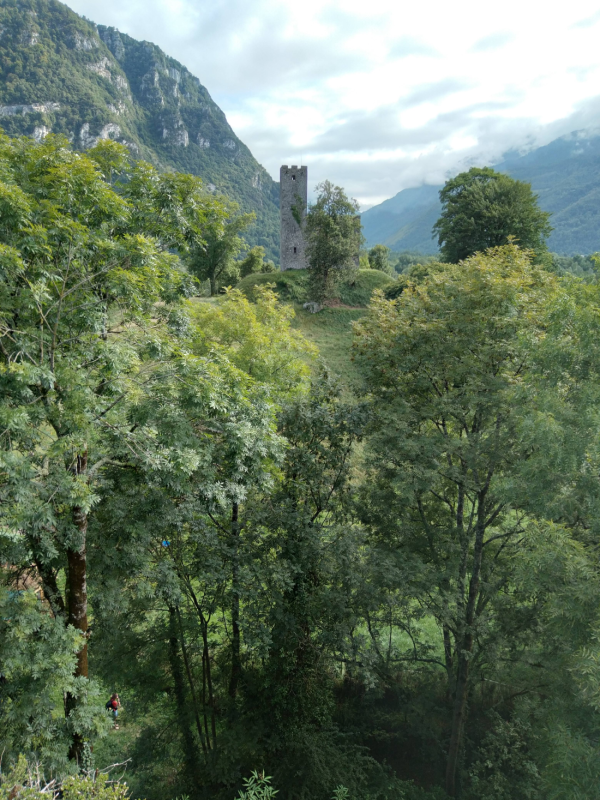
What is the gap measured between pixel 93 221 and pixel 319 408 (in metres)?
5.37

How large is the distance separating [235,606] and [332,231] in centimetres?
2960

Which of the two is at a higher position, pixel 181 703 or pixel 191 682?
pixel 191 682

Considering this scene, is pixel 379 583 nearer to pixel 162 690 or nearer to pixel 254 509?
pixel 254 509

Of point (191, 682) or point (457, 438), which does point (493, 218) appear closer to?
point (457, 438)

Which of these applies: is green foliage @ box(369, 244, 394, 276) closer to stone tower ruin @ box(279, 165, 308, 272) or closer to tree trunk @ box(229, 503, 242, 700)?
stone tower ruin @ box(279, 165, 308, 272)

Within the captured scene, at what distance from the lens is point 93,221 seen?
24.6 ft

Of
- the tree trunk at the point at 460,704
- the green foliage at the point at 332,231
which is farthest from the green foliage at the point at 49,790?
the green foliage at the point at 332,231

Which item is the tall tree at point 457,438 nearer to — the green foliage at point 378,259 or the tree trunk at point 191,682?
the tree trunk at point 191,682

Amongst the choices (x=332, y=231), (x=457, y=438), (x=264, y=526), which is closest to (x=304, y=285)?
(x=332, y=231)

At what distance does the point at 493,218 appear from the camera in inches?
1383

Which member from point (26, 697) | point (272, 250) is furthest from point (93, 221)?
point (272, 250)

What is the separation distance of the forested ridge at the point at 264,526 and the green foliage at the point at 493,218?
27.0 meters

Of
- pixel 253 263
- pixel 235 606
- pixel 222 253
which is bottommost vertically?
pixel 235 606

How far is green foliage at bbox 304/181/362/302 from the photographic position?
3403cm
